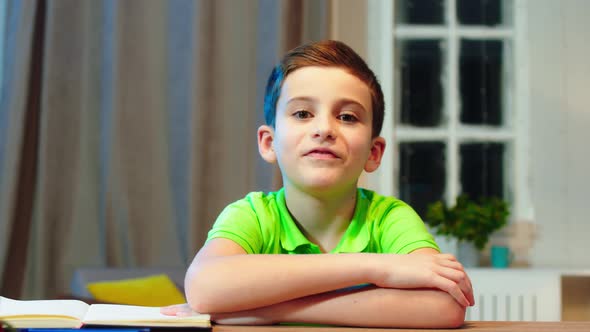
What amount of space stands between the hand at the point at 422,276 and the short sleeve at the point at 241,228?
10.4 inches

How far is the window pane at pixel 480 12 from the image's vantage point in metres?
3.52

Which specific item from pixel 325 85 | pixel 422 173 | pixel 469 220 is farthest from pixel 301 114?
pixel 422 173

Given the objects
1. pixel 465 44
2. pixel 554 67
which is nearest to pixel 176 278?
pixel 465 44

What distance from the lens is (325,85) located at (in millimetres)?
1106

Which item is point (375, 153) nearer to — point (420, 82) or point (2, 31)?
point (420, 82)

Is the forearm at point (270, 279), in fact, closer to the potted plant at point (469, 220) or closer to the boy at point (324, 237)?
the boy at point (324, 237)

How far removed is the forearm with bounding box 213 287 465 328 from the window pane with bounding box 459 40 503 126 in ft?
8.92

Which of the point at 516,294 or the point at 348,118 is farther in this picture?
the point at 516,294

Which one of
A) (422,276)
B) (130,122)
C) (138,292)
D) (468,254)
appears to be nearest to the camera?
(422,276)

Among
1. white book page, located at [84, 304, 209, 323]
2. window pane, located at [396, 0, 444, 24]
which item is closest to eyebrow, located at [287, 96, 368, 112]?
white book page, located at [84, 304, 209, 323]

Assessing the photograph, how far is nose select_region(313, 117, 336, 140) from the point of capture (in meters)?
1.05

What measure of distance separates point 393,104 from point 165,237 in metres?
1.25

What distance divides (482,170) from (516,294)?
0.73 meters

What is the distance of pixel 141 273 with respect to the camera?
2.79 m
